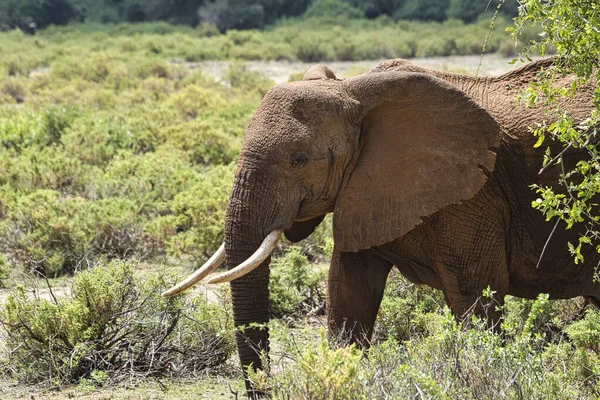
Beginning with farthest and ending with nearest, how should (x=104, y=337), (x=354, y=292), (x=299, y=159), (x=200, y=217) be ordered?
(x=200, y=217), (x=104, y=337), (x=354, y=292), (x=299, y=159)

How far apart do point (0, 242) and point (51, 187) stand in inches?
69.7

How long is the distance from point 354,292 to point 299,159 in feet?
3.06

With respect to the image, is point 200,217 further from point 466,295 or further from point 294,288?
point 466,295

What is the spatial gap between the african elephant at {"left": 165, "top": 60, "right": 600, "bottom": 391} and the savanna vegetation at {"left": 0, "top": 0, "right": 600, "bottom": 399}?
0.35 metres

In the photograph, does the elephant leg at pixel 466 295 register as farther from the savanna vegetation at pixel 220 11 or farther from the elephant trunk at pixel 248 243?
the savanna vegetation at pixel 220 11

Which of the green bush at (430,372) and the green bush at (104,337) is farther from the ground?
the green bush at (430,372)

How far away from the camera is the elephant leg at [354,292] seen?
19.9ft

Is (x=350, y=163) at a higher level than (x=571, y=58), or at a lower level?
lower

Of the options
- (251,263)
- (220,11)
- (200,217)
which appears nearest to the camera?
(251,263)

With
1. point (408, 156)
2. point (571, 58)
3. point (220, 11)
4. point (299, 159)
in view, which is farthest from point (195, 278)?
point (220, 11)

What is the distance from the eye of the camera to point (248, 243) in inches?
214

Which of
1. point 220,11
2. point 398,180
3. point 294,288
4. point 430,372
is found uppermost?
point 398,180

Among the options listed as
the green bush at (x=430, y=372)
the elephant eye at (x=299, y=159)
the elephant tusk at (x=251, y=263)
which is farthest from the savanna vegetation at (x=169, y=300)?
the elephant eye at (x=299, y=159)

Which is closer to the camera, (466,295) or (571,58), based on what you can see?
(571,58)
